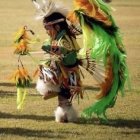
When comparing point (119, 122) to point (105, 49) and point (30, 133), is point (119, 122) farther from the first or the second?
point (30, 133)

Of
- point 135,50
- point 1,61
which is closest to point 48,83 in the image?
point 1,61

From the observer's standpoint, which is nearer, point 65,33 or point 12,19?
point 65,33

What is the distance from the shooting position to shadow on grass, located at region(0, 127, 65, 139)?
21.0ft

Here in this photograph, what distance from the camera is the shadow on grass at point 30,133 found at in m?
6.41

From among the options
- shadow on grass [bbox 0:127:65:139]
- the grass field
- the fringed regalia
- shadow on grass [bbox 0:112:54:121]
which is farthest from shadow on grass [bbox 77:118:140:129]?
shadow on grass [bbox 0:127:65:139]

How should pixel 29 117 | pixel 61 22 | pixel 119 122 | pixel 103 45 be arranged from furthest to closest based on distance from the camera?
pixel 29 117 < pixel 119 122 < pixel 61 22 < pixel 103 45

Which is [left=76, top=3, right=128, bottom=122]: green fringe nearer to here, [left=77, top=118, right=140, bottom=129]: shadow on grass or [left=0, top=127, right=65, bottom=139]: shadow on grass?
[left=77, top=118, right=140, bottom=129]: shadow on grass

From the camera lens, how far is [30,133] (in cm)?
653

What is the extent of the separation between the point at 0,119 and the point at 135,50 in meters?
7.59

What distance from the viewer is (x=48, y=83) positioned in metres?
7.03

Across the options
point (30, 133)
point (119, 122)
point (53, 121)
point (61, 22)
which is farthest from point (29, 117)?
point (61, 22)

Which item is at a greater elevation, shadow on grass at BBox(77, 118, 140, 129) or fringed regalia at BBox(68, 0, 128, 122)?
fringed regalia at BBox(68, 0, 128, 122)

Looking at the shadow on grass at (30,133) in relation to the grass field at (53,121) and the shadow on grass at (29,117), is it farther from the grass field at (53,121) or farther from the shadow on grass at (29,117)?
the shadow on grass at (29,117)

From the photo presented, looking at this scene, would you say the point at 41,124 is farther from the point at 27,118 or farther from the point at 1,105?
the point at 1,105
